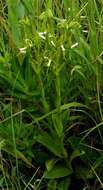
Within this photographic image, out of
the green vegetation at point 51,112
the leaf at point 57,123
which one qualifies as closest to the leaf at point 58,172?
the green vegetation at point 51,112

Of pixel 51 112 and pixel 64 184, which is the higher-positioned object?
pixel 51 112

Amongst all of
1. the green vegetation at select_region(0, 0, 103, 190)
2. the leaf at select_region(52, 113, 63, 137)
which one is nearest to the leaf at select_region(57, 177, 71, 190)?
the green vegetation at select_region(0, 0, 103, 190)

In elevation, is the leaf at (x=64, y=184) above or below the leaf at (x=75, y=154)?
below

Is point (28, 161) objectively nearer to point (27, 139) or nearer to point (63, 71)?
point (27, 139)

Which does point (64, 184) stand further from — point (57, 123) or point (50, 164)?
point (57, 123)

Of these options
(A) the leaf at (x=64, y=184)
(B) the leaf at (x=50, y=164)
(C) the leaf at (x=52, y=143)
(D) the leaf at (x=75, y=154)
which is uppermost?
(C) the leaf at (x=52, y=143)

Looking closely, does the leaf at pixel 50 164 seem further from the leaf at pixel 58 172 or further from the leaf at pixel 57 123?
the leaf at pixel 57 123

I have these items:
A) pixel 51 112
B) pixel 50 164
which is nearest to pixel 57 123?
pixel 51 112

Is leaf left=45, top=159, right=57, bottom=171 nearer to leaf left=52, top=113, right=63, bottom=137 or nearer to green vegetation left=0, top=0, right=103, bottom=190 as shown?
green vegetation left=0, top=0, right=103, bottom=190
